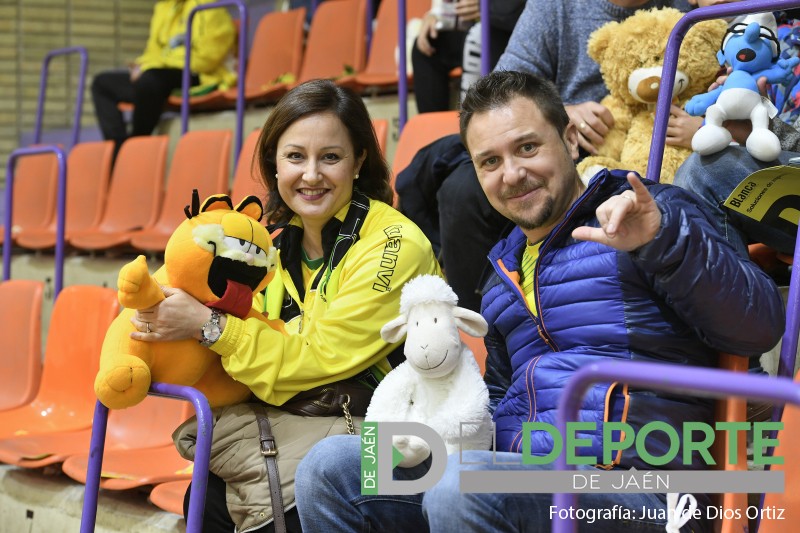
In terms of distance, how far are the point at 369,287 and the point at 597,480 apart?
602 mm

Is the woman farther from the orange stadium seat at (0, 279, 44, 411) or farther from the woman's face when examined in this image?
the orange stadium seat at (0, 279, 44, 411)

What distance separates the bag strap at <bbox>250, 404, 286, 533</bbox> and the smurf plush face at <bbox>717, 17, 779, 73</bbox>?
1102 millimetres

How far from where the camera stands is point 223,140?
3.83 m

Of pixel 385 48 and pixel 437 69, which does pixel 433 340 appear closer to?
pixel 437 69

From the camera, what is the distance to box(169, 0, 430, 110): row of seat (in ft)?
13.6

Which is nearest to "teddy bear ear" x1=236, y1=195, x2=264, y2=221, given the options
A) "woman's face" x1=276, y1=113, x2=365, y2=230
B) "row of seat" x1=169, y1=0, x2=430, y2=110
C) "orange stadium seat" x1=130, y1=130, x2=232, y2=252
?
"woman's face" x1=276, y1=113, x2=365, y2=230

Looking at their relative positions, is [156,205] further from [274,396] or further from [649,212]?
[649,212]

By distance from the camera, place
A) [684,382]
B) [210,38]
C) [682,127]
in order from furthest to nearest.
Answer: [210,38], [682,127], [684,382]

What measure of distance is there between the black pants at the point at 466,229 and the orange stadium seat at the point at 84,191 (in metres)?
2.54

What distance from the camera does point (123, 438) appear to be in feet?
8.56

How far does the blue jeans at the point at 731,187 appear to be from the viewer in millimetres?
1843

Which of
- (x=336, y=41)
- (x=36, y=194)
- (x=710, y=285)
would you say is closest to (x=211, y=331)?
(x=710, y=285)

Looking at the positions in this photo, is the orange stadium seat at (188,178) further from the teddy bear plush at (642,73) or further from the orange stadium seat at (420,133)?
the teddy bear plush at (642,73)

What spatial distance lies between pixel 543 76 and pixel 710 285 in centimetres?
117
